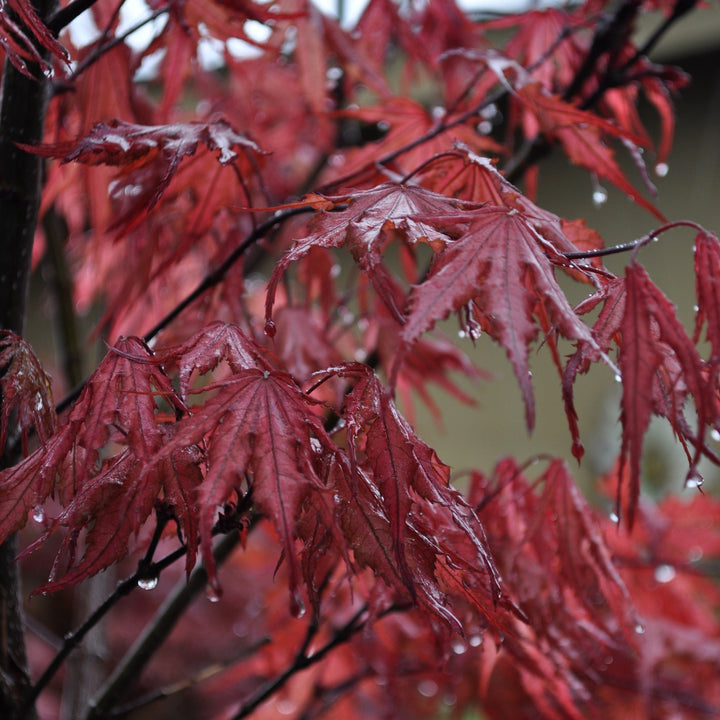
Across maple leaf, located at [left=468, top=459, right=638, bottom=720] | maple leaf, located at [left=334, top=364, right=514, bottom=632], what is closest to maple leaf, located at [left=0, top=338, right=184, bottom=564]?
maple leaf, located at [left=334, top=364, right=514, bottom=632]

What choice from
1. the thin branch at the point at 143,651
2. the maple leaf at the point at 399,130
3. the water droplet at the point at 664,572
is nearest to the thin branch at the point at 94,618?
the thin branch at the point at 143,651

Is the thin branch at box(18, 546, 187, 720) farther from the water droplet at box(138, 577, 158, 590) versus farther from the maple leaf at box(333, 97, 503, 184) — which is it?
the maple leaf at box(333, 97, 503, 184)

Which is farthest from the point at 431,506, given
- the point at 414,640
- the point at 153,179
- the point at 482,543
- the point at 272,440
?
the point at 414,640

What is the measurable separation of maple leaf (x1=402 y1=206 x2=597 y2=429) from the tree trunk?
0.37 metres

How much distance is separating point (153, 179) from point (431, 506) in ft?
1.38

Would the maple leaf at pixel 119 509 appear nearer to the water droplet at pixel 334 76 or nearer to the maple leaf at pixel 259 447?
the maple leaf at pixel 259 447

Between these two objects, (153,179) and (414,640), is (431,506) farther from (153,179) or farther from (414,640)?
(414,640)

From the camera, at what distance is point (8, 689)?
60cm

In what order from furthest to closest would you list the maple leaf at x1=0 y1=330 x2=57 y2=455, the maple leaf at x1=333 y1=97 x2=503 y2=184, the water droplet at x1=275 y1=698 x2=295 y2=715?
the water droplet at x1=275 y1=698 x2=295 y2=715, the maple leaf at x1=333 y1=97 x2=503 y2=184, the maple leaf at x1=0 y1=330 x2=57 y2=455

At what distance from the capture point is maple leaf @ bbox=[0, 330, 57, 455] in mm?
503

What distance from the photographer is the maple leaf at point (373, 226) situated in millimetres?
438

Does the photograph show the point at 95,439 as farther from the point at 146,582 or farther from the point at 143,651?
the point at 143,651

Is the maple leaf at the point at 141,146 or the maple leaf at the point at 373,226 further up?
the maple leaf at the point at 141,146

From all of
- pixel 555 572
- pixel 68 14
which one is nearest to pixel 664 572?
pixel 555 572
